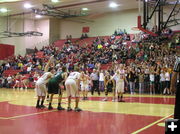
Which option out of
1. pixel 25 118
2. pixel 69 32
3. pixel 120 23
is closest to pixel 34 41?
pixel 69 32

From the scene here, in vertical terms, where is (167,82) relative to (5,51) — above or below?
below

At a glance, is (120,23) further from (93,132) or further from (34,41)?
(93,132)

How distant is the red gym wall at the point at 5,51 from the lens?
3419 cm

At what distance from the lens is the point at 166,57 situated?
20.0 meters

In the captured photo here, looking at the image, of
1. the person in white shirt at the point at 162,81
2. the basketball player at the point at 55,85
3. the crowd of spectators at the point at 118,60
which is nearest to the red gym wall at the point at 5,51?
the crowd of spectators at the point at 118,60

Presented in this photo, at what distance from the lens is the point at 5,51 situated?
3441 cm

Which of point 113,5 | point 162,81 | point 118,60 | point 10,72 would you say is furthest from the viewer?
point 10,72

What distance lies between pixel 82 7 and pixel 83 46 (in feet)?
14.7

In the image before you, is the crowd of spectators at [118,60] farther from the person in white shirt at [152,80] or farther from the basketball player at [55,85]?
the basketball player at [55,85]

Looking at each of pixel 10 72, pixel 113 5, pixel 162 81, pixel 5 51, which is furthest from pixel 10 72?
pixel 162 81

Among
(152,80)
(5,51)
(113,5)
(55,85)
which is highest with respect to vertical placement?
(113,5)

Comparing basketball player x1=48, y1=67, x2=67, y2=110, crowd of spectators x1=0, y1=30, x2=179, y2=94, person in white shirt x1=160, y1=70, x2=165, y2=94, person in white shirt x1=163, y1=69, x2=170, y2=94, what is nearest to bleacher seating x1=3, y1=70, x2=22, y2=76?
crowd of spectators x1=0, y1=30, x2=179, y2=94

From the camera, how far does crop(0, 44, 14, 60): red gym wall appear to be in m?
34.2

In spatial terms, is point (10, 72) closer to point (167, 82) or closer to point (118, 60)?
point (118, 60)
